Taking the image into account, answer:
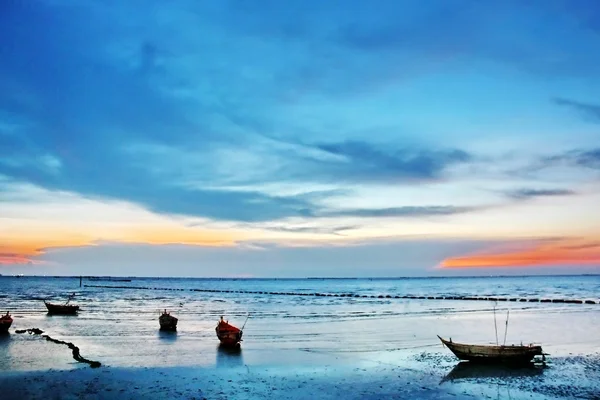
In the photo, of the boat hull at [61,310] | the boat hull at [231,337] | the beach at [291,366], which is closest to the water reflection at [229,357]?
the beach at [291,366]

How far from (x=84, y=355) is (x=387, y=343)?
18.5 m

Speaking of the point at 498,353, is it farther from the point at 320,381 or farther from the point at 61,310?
the point at 61,310

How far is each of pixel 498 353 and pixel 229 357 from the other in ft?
46.4

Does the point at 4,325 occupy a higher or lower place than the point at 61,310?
higher

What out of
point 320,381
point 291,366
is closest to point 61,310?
point 291,366

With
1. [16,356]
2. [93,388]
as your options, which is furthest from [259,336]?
[93,388]

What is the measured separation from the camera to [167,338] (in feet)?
122

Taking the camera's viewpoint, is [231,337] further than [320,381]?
Yes

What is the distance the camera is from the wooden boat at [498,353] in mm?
26516

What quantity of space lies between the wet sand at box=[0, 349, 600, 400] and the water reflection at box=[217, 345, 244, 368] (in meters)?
0.10

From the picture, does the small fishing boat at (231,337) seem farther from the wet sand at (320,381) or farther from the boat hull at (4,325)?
the boat hull at (4,325)

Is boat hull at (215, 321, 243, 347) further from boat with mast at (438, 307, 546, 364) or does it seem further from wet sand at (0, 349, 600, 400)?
boat with mast at (438, 307, 546, 364)

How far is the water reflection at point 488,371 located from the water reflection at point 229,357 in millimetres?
10387

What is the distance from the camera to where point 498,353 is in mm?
26812
